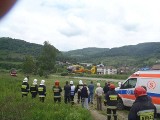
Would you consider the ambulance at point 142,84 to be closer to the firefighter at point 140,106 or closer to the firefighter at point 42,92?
the firefighter at point 42,92

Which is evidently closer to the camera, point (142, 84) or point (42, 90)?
point (142, 84)

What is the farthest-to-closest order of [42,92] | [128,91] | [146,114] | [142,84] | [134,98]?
[42,92] < [128,91] < [134,98] < [142,84] < [146,114]

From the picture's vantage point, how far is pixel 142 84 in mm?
17484

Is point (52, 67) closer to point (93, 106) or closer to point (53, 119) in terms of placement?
point (93, 106)

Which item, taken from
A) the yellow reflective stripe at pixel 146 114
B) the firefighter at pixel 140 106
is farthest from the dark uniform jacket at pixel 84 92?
the firefighter at pixel 140 106

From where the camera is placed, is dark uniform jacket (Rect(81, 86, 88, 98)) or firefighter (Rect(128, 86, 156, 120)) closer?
Result: firefighter (Rect(128, 86, 156, 120))

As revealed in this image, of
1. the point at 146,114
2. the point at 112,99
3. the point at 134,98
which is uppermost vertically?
the point at 146,114

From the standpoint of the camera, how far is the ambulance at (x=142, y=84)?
1636 centimetres

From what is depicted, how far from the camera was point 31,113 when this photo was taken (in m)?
13.4

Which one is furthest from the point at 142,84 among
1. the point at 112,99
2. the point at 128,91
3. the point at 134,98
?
the point at 112,99

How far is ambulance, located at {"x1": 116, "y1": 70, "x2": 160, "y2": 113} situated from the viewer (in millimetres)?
16359

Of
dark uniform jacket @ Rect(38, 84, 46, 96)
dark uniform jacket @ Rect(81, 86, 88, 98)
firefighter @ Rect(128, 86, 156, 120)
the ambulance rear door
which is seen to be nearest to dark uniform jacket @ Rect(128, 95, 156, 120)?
firefighter @ Rect(128, 86, 156, 120)

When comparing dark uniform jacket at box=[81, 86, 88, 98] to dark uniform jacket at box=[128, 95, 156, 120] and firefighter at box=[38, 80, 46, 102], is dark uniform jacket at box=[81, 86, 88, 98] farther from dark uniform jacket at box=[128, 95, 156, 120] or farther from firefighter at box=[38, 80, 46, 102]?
dark uniform jacket at box=[128, 95, 156, 120]

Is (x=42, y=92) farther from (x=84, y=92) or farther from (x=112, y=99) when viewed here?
(x=112, y=99)
